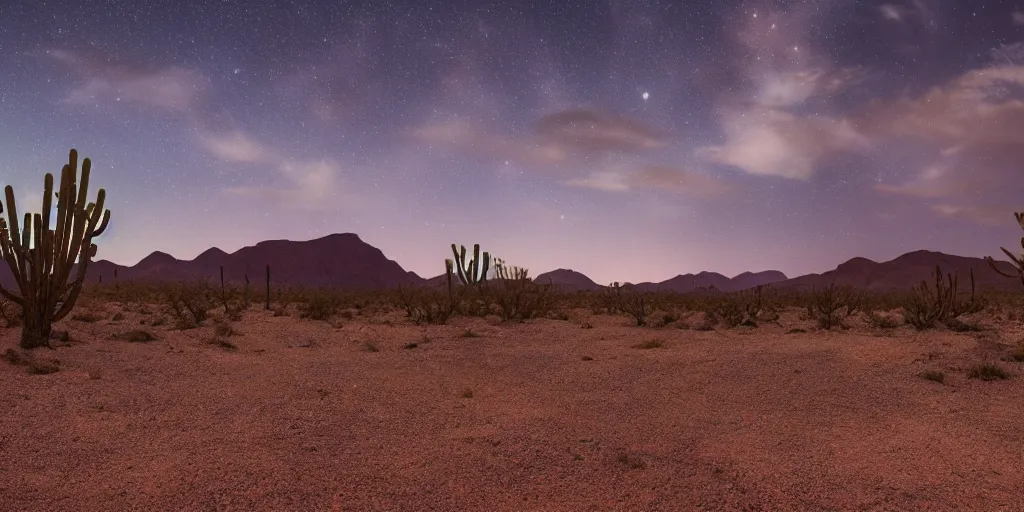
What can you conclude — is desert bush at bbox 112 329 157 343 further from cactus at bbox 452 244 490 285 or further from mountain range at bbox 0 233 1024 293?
mountain range at bbox 0 233 1024 293

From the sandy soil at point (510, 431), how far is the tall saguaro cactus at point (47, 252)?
28.8 inches

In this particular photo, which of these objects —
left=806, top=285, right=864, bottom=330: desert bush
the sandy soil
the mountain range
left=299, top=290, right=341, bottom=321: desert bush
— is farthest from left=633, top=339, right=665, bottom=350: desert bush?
the mountain range

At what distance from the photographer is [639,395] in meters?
8.42

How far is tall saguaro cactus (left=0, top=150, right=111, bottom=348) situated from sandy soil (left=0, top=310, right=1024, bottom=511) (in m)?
0.73

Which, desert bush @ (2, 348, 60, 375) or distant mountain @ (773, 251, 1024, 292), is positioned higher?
distant mountain @ (773, 251, 1024, 292)

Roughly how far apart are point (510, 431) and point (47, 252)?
9.59 metres

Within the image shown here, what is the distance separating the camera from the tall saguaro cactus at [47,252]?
1075 cm

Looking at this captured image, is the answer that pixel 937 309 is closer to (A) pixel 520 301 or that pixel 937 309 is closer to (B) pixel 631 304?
(B) pixel 631 304

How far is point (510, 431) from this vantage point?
6.55m

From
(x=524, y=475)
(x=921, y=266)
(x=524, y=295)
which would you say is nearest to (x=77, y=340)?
(x=524, y=475)

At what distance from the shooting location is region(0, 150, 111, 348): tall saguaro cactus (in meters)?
10.8

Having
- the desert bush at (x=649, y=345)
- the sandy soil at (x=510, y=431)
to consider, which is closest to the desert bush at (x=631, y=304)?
the desert bush at (x=649, y=345)

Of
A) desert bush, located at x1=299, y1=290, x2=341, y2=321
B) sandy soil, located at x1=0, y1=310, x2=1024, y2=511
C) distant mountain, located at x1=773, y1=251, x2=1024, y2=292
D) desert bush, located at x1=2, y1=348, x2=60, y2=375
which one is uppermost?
distant mountain, located at x1=773, y1=251, x2=1024, y2=292

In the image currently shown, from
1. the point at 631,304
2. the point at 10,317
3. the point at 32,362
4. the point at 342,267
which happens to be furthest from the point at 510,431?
→ the point at 342,267
